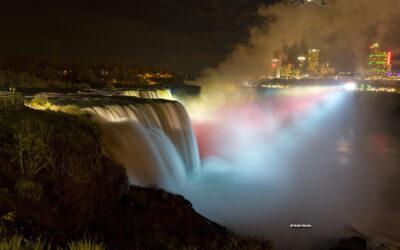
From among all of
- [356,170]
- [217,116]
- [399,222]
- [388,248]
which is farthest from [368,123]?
[388,248]

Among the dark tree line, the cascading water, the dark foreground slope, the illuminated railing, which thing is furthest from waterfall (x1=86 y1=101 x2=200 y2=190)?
the dark tree line

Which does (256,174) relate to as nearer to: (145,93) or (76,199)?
(145,93)

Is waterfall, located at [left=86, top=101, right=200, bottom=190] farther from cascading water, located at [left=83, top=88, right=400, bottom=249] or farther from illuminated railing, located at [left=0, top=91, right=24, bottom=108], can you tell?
illuminated railing, located at [left=0, top=91, right=24, bottom=108]

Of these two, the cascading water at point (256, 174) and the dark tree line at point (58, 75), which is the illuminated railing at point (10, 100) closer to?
the cascading water at point (256, 174)

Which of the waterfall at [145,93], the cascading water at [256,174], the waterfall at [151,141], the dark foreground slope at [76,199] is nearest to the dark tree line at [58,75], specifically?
the waterfall at [145,93]

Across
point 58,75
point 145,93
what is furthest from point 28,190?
point 58,75
